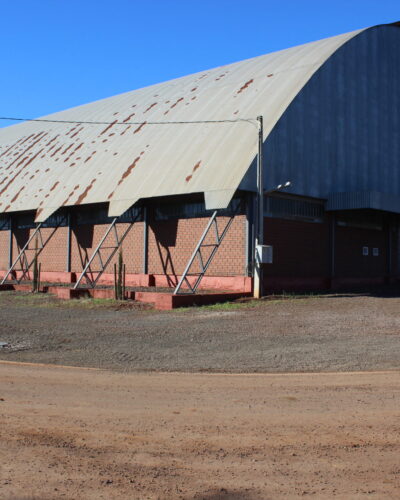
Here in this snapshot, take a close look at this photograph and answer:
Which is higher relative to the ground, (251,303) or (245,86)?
(245,86)

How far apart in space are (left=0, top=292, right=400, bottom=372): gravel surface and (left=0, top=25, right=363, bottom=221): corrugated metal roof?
5667 millimetres

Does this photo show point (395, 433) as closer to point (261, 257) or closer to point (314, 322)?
point (314, 322)

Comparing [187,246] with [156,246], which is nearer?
[187,246]

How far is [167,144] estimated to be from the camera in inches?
1049

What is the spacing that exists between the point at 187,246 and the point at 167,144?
4936 millimetres

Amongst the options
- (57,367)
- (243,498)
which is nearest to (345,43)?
(57,367)

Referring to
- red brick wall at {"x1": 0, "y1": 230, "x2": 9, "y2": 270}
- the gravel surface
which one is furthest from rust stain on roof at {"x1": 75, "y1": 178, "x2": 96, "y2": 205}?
red brick wall at {"x1": 0, "y1": 230, "x2": 9, "y2": 270}

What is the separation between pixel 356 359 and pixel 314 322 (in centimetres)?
509

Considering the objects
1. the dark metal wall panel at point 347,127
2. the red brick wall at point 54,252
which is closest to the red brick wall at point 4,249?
the red brick wall at point 54,252

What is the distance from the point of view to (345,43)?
86.3 ft

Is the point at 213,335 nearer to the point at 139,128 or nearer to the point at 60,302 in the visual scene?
the point at 60,302

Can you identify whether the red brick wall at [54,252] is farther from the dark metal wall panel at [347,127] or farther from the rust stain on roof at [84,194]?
the dark metal wall panel at [347,127]

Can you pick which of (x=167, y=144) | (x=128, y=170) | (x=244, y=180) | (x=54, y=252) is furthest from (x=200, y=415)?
(x=54, y=252)

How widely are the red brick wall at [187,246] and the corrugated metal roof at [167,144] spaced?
6.99 feet
